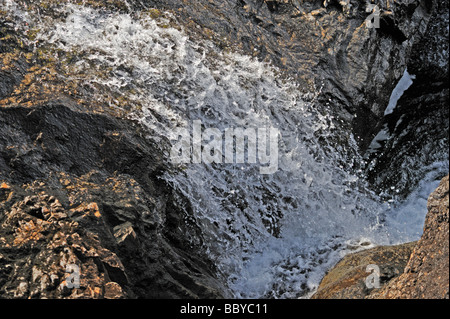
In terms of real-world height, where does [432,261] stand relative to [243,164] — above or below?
above

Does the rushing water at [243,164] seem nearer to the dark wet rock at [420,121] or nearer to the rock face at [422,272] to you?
the dark wet rock at [420,121]

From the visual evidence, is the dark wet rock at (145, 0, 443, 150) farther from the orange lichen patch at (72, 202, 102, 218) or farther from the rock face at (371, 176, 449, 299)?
the orange lichen patch at (72, 202, 102, 218)

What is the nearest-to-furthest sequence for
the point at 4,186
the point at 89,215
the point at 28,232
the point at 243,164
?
the point at 28,232
the point at 89,215
the point at 4,186
the point at 243,164

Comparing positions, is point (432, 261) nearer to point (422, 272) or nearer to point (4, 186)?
point (422, 272)

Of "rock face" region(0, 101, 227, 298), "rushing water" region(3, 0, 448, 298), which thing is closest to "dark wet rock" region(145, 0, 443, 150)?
"rushing water" region(3, 0, 448, 298)

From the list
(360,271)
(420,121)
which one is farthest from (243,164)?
(420,121)

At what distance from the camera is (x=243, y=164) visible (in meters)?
4.04

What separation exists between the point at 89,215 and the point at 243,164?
1624mm

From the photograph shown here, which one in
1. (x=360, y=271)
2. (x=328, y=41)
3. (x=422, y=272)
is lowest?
(x=360, y=271)

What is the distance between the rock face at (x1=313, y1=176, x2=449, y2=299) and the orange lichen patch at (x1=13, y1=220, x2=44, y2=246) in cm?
195

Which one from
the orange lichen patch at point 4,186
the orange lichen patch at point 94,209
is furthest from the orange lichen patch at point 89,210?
the orange lichen patch at point 4,186

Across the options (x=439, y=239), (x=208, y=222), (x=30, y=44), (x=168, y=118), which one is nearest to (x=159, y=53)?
(x=168, y=118)

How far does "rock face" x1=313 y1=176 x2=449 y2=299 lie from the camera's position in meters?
2.36

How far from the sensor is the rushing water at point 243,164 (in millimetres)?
3793
